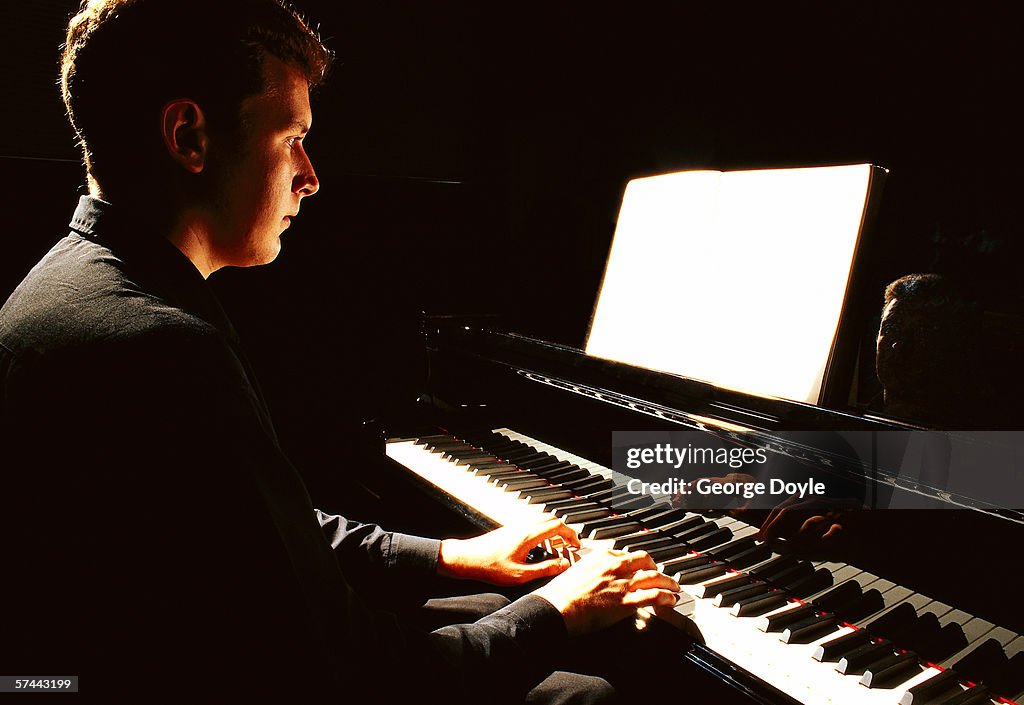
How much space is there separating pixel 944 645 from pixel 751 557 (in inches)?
14.9

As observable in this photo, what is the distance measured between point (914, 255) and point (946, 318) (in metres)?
0.22

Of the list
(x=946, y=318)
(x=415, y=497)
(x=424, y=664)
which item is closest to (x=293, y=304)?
(x=415, y=497)

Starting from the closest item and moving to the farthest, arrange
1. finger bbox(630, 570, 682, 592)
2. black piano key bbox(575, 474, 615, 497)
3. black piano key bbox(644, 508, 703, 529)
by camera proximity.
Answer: finger bbox(630, 570, 682, 592)
black piano key bbox(644, 508, 703, 529)
black piano key bbox(575, 474, 615, 497)

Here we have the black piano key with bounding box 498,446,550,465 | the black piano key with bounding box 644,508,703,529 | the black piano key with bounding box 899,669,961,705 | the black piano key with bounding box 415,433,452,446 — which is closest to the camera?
the black piano key with bounding box 899,669,961,705

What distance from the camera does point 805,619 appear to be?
3.91ft

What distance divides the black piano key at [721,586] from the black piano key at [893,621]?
235 millimetres

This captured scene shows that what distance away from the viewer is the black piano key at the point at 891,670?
3.35ft

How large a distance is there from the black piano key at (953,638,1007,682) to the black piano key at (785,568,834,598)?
26 cm

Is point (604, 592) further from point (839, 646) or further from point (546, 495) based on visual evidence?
point (546, 495)

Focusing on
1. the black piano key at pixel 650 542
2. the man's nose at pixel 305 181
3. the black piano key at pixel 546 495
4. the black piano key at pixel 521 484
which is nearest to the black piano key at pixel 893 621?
the black piano key at pixel 650 542

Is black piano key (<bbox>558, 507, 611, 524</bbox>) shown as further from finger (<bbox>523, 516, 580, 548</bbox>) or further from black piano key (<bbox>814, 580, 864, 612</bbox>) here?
black piano key (<bbox>814, 580, 864, 612</bbox>)

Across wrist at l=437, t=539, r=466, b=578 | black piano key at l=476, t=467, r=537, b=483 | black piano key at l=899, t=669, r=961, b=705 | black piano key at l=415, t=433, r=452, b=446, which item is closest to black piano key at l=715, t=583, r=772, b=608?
black piano key at l=899, t=669, r=961, b=705

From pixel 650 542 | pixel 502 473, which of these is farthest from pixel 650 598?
pixel 502 473

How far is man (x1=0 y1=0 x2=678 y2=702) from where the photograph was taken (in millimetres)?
816
